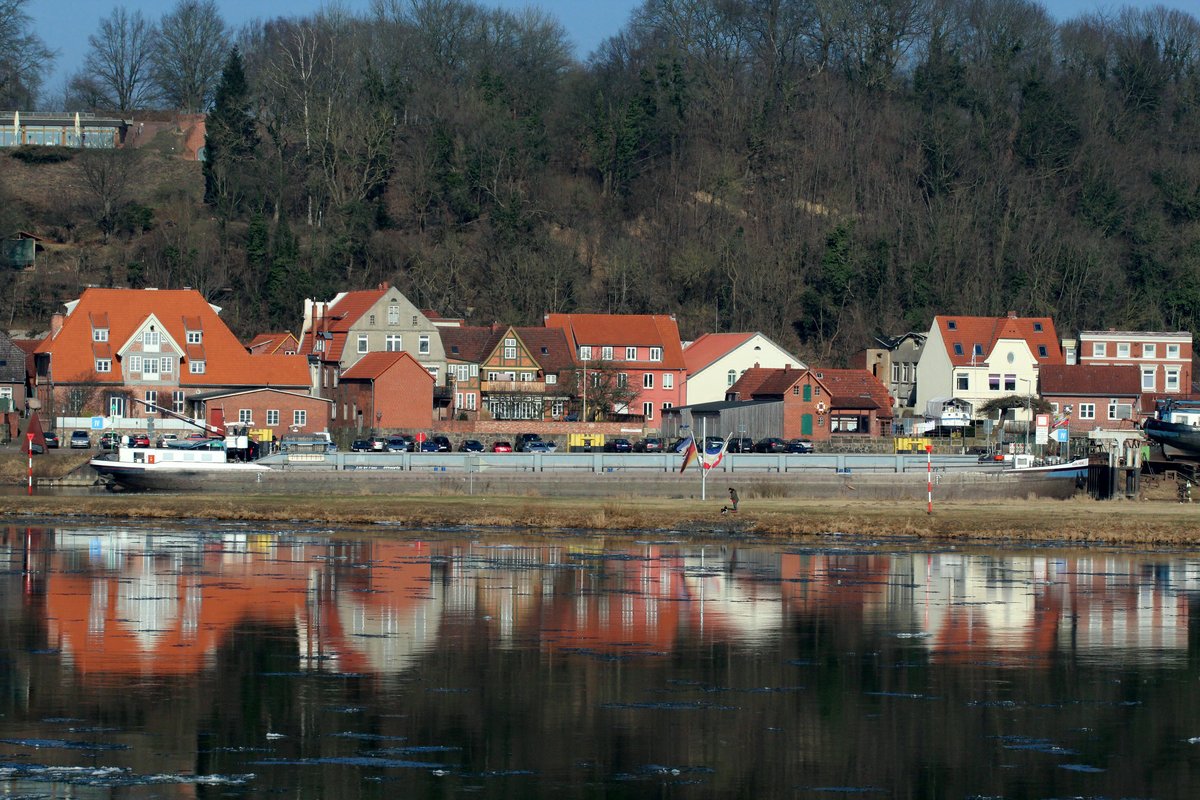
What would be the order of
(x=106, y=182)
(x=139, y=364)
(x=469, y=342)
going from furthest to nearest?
(x=106, y=182) < (x=469, y=342) < (x=139, y=364)

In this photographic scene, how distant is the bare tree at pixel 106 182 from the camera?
115625 mm

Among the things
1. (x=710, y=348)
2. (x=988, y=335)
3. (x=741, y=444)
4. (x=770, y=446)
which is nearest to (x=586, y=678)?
(x=770, y=446)

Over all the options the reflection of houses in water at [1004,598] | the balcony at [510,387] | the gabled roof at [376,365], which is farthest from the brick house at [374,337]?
the reflection of houses in water at [1004,598]

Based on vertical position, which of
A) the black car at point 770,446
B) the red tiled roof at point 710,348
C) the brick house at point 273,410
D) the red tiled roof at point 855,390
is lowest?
the black car at point 770,446

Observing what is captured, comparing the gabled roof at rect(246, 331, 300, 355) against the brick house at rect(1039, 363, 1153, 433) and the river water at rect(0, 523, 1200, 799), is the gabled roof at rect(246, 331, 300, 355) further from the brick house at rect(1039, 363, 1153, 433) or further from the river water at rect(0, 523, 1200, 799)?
the river water at rect(0, 523, 1200, 799)

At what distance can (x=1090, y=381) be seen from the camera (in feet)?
306

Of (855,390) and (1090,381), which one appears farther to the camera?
(1090,381)

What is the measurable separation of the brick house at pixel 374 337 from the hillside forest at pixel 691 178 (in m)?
13.6

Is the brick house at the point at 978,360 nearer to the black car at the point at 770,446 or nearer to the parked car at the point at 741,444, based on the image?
the parked car at the point at 741,444

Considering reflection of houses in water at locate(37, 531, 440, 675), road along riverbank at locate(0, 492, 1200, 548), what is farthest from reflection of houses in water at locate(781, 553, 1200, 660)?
reflection of houses in water at locate(37, 531, 440, 675)

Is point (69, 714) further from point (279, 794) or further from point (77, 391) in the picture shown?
point (77, 391)

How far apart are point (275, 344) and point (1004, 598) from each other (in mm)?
70136

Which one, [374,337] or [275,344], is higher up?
[374,337]

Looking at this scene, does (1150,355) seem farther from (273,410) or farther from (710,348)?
(273,410)
